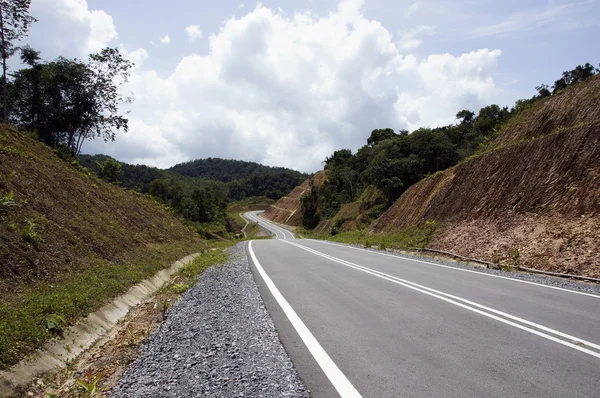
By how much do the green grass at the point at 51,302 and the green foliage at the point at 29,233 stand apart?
1.23 m

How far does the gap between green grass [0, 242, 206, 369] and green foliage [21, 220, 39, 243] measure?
1.23 metres

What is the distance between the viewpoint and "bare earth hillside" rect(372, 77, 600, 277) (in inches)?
492

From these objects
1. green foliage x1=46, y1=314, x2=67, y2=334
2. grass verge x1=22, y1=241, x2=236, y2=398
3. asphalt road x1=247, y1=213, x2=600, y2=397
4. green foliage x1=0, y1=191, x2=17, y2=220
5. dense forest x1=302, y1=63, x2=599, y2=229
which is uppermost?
dense forest x1=302, y1=63, x2=599, y2=229

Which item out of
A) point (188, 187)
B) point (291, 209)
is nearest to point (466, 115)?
point (291, 209)

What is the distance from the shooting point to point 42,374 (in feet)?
16.3

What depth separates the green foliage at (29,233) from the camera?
8.35 m

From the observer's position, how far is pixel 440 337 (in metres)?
5.05

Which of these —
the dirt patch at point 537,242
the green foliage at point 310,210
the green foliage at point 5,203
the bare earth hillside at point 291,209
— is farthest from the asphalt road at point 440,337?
the bare earth hillside at point 291,209

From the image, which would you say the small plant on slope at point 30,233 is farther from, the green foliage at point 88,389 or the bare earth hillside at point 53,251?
the green foliage at point 88,389

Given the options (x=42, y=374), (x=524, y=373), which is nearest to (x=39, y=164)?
Answer: (x=42, y=374)

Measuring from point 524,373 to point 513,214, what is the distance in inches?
570

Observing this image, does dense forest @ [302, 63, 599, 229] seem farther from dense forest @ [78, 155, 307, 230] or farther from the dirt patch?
dense forest @ [78, 155, 307, 230]

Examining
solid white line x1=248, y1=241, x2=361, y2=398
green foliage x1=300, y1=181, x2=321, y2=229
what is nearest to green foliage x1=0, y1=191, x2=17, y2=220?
solid white line x1=248, y1=241, x2=361, y2=398

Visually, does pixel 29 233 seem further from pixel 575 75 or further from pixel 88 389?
pixel 575 75
